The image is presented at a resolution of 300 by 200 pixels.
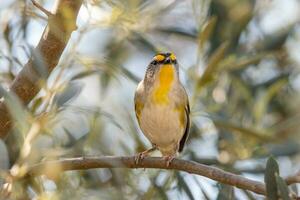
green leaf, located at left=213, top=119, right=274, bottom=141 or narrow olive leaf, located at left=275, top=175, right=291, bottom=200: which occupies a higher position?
green leaf, located at left=213, top=119, right=274, bottom=141

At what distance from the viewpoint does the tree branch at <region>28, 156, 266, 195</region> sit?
104 inches

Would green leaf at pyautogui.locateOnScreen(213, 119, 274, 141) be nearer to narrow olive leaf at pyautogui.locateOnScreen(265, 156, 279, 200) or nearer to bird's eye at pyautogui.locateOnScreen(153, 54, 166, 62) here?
bird's eye at pyautogui.locateOnScreen(153, 54, 166, 62)

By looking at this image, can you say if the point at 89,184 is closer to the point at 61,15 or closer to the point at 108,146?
the point at 108,146

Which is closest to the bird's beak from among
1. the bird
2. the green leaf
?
the bird

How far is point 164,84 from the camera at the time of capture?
13.4 ft

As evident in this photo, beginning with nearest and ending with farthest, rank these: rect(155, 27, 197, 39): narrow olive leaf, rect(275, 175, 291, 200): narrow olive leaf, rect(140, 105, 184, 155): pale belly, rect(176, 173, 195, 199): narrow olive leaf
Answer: rect(275, 175, 291, 200): narrow olive leaf → rect(176, 173, 195, 199): narrow olive leaf → rect(140, 105, 184, 155): pale belly → rect(155, 27, 197, 39): narrow olive leaf

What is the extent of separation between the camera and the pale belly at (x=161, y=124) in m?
3.95

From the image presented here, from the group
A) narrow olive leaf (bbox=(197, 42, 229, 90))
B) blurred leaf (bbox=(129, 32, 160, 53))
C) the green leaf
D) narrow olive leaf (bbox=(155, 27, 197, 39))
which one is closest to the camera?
narrow olive leaf (bbox=(197, 42, 229, 90))

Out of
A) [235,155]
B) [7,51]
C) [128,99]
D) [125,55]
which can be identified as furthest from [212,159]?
[7,51]

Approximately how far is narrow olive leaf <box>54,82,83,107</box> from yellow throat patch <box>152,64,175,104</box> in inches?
49.0

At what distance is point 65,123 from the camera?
3.22 m

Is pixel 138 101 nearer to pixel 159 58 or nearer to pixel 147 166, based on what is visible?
pixel 159 58

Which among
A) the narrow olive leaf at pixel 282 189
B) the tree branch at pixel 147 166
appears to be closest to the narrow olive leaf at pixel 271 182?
the narrow olive leaf at pixel 282 189

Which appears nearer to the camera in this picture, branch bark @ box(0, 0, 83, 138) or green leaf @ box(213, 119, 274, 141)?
branch bark @ box(0, 0, 83, 138)
